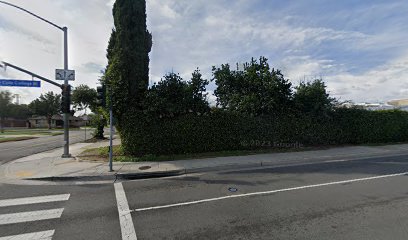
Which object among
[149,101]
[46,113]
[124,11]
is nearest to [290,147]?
[149,101]

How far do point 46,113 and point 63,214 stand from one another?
6551 cm

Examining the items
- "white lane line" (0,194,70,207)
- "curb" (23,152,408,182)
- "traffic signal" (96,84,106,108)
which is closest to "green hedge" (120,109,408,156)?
"traffic signal" (96,84,106,108)

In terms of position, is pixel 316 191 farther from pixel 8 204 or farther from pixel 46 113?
pixel 46 113

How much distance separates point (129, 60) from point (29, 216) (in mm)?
8247

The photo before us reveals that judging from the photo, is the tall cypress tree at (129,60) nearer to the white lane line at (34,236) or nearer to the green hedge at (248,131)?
the green hedge at (248,131)

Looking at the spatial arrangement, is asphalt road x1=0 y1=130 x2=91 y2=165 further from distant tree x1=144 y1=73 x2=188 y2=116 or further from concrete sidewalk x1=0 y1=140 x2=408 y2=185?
distant tree x1=144 y1=73 x2=188 y2=116

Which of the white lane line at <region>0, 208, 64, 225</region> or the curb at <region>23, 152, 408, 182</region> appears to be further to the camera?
the curb at <region>23, 152, 408, 182</region>

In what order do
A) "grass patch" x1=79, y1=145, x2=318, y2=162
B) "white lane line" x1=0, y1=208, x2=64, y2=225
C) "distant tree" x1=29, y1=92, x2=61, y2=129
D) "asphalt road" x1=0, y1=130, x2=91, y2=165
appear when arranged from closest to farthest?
"white lane line" x1=0, y1=208, x2=64, y2=225 → "grass patch" x1=79, y1=145, x2=318, y2=162 → "asphalt road" x1=0, y1=130, x2=91, y2=165 → "distant tree" x1=29, y1=92, x2=61, y2=129

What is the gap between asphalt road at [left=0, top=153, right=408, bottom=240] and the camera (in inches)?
155

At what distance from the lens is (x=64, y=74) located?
39.2 feet

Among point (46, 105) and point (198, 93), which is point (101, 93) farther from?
point (46, 105)

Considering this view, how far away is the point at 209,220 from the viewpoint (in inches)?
173

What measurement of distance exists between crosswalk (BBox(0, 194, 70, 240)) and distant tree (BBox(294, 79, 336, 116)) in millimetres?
12255

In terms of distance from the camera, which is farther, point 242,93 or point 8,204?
point 242,93
